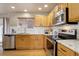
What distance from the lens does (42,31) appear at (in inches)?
178

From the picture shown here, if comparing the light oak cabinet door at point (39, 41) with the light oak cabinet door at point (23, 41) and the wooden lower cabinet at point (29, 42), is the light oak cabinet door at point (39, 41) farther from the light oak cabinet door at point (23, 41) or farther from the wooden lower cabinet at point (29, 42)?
the light oak cabinet door at point (23, 41)

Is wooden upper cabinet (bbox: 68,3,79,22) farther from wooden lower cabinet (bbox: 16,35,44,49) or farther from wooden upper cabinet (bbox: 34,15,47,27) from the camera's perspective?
wooden lower cabinet (bbox: 16,35,44,49)

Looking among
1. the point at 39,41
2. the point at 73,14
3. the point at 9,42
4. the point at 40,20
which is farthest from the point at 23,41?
the point at 73,14

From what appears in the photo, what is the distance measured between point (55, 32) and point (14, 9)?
146cm

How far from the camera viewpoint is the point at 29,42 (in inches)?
205

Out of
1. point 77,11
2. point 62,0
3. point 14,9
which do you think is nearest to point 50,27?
point 14,9

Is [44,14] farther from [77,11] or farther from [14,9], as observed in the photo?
[77,11]

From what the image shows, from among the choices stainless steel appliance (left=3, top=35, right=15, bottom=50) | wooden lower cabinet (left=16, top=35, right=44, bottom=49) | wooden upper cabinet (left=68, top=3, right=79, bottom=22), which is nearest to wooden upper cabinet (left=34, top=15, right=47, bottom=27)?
wooden lower cabinet (left=16, top=35, right=44, bottom=49)

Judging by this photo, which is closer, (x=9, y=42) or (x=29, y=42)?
(x=29, y=42)

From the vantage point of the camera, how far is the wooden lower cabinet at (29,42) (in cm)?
496

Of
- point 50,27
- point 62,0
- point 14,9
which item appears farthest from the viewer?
point 50,27

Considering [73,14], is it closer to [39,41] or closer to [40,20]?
[40,20]

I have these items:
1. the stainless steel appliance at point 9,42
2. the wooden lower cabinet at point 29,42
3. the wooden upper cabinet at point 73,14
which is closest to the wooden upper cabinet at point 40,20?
the wooden lower cabinet at point 29,42

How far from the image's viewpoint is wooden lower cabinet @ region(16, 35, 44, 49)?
4.96 meters
